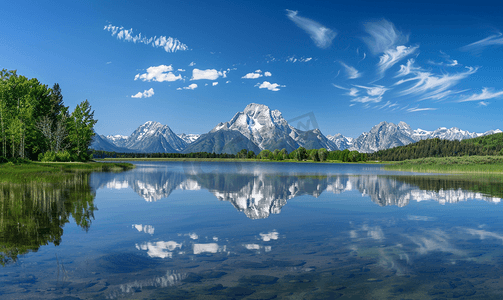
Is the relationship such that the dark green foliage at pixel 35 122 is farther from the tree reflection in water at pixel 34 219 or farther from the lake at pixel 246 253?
the lake at pixel 246 253

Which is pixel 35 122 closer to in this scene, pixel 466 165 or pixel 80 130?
pixel 80 130

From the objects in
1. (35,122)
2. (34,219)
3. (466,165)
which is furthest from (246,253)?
(466,165)

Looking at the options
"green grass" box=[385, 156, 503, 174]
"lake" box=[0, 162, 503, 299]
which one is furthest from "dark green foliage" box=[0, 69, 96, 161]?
"green grass" box=[385, 156, 503, 174]

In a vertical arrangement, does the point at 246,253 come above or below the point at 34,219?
below

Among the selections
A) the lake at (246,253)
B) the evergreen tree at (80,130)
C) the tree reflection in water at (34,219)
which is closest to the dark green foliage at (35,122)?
the evergreen tree at (80,130)

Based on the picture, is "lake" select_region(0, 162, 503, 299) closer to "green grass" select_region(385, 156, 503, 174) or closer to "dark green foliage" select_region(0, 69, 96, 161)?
"dark green foliage" select_region(0, 69, 96, 161)

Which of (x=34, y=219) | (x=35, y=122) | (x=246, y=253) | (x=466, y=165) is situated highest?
(x=35, y=122)

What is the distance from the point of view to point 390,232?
1517 cm

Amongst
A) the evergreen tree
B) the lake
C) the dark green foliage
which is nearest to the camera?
the lake

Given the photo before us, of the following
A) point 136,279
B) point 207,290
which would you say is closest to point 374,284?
point 207,290

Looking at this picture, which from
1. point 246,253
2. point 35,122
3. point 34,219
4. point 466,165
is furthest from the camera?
point 466,165

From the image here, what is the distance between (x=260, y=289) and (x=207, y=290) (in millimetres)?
1452

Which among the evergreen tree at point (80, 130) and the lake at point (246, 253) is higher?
the evergreen tree at point (80, 130)

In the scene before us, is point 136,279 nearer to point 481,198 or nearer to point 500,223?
point 500,223
